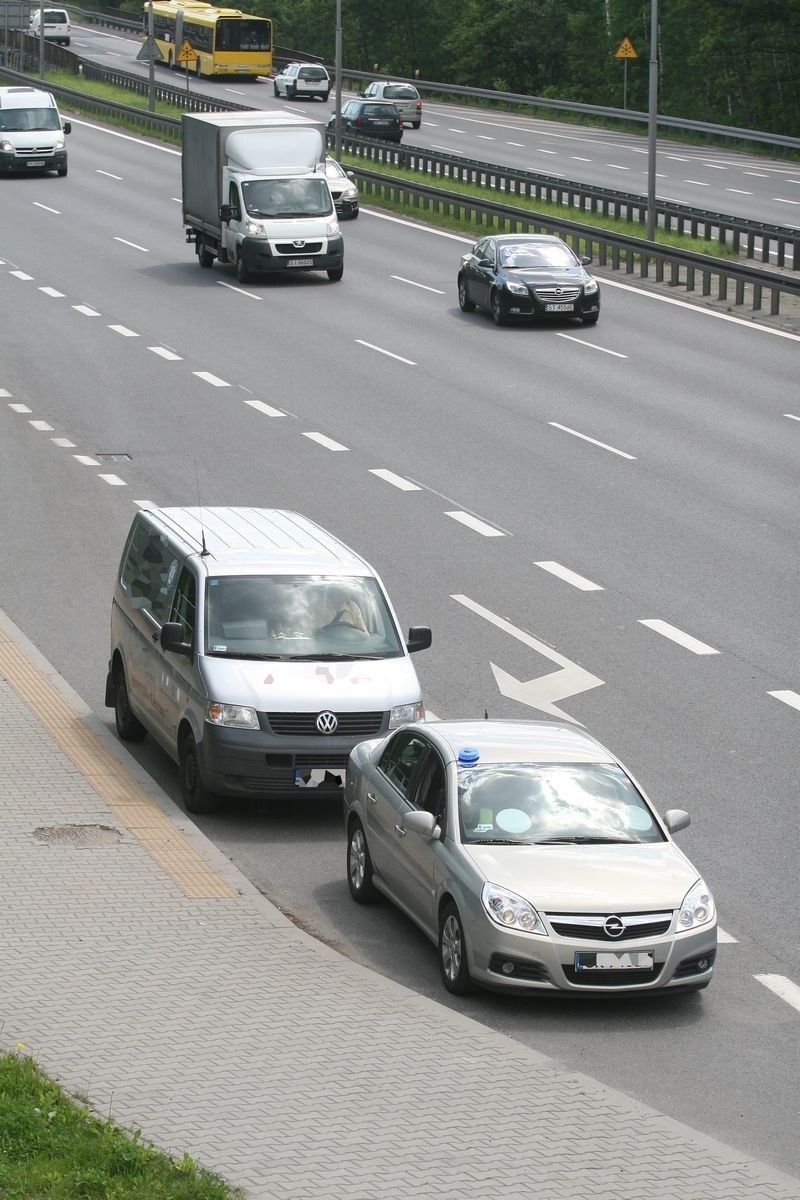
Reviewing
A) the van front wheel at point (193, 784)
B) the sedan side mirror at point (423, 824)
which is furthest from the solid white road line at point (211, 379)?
the sedan side mirror at point (423, 824)

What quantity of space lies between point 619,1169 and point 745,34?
81141 mm

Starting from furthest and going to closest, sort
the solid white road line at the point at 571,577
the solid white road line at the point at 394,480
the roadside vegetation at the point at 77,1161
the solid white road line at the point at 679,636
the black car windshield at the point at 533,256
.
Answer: the black car windshield at the point at 533,256 → the solid white road line at the point at 394,480 → the solid white road line at the point at 571,577 → the solid white road line at the point at 679,636 → the roadside vegetation at the point at 77,1161

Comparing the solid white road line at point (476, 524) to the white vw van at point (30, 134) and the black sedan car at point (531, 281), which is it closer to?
the black sedan car at point (531, 281)

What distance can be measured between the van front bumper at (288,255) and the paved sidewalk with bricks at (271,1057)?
95.0 ft

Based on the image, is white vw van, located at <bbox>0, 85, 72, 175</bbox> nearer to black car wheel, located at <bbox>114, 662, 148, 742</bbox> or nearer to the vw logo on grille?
black car wheel, located at <bbox>114, 662, 148, 742</bbox>

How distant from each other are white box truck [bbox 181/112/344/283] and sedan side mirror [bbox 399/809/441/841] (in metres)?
30.5

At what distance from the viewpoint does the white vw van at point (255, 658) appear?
13680mm

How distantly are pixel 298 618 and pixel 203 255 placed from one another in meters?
29.9

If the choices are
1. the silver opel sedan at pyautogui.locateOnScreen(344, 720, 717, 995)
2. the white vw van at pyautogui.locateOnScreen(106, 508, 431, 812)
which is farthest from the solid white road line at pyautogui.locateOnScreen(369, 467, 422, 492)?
the silver opel sedan at pyautogui.locateOnScreen(344, 720, 717, 995)

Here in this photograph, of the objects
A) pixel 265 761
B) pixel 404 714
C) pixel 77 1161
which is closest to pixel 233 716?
pixel 265 761

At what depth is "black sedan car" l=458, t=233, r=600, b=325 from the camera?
36.3 meters

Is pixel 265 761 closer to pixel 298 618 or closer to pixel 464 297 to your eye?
pixel 298 618

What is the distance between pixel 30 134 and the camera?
5750cm

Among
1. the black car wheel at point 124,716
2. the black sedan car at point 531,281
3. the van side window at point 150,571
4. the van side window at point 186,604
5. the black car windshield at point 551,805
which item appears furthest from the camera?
the black sedan car at point 531,281
